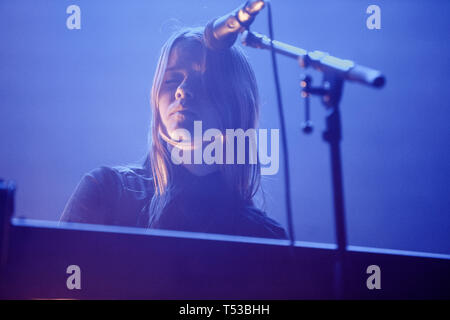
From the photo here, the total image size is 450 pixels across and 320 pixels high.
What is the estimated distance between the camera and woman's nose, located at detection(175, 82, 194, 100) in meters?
1.72

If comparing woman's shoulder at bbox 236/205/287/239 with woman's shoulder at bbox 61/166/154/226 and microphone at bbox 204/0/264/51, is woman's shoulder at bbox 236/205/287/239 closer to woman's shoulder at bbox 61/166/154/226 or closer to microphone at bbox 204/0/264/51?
woman's shoulder at bbox 61/166/154/226

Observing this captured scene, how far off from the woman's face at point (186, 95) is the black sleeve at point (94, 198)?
1.02 feet

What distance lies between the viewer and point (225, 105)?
1762 mm

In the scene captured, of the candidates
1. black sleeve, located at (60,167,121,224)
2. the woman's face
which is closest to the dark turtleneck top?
black sleeve, located at (60,167,121,224)

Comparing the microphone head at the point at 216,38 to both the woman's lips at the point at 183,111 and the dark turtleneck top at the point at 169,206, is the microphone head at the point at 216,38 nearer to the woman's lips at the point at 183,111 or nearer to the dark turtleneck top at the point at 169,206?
the woman's lips at the point at 183,111

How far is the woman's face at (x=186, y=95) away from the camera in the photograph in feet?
5.66

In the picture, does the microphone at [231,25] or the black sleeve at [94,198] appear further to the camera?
the black sleeve at [94,198]

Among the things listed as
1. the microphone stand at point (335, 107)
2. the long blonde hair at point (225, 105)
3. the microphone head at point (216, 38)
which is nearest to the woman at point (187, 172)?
the long blonde hair at point (225, 105)

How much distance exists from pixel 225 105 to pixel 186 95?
17cm

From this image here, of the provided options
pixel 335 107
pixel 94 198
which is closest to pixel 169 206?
pixel 94 198
